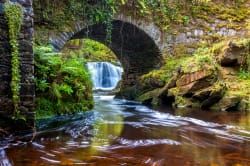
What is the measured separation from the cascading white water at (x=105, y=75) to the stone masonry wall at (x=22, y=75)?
13.5m

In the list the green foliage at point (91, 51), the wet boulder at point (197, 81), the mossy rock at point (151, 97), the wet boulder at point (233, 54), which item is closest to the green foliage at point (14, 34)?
the wet boulder at point (197, 81)

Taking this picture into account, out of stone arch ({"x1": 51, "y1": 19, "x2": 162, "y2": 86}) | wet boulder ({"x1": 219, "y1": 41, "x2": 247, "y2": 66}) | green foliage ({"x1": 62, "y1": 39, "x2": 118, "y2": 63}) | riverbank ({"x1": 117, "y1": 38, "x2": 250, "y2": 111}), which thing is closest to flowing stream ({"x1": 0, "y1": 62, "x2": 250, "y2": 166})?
riverbank ({"x1": 117, "y1": 38, "x2": 250, "y2": 111})

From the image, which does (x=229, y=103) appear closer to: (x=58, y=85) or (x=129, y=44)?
(x=58, y=85)

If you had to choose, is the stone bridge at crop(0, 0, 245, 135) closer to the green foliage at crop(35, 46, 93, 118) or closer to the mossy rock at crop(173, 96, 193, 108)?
the green foliage at crop(35, 46, 93, 118)

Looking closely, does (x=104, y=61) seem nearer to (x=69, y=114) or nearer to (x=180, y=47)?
(x=180, y=47)

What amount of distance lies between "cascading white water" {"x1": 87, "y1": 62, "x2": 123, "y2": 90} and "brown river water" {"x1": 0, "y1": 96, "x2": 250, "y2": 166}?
1253 centimetres

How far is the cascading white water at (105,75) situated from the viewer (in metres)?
17.9

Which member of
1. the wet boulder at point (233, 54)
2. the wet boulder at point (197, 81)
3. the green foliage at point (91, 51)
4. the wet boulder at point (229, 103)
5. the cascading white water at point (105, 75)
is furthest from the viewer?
the green foliage at point (91, 51)

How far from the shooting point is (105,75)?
1853 centimetres

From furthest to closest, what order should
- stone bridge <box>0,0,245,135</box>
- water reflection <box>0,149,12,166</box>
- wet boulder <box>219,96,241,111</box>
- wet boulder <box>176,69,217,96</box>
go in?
stone bridge <box>0,0,245,135</box> → wet boulder <box>176,69,217,96</box> → wet boulder <box>219,96,241,111</box> → water reflection <box>0,149,12,166</box>

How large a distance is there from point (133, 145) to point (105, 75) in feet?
49.5

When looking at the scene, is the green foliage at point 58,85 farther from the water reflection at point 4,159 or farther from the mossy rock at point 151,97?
the mossy rock at point 151,97

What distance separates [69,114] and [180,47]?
A: 6604 mm

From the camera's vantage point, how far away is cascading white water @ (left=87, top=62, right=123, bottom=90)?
1794cm
